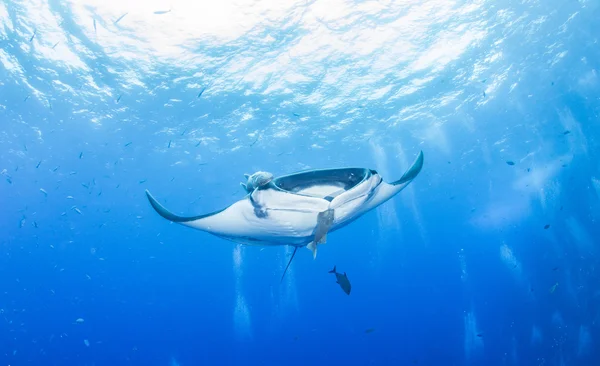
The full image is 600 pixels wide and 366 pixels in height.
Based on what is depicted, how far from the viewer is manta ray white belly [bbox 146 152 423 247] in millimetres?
3512

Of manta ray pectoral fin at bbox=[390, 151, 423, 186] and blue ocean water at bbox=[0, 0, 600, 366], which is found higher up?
blue ocean water at bbox=[0, 0, 600, 366]

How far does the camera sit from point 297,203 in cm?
357

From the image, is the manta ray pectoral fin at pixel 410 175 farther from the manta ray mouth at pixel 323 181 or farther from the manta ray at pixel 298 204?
the manta ray mouth at pixel 323 181

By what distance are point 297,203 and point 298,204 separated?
0.08 feet

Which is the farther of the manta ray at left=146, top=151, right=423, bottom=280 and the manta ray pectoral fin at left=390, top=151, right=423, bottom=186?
the manta ray pectoral fin at left=390, top=151, right=423, bottom=186

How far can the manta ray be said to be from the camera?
3.50 metres

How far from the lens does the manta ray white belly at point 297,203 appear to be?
3.51 meters

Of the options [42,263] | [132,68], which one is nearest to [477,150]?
[132,68]

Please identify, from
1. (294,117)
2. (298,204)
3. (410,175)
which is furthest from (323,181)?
(294,117)

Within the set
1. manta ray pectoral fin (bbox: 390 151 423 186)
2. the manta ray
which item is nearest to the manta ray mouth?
the manta ray

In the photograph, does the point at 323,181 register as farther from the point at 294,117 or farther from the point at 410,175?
the point at 294,117

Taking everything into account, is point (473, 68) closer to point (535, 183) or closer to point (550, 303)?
point (535, 183)

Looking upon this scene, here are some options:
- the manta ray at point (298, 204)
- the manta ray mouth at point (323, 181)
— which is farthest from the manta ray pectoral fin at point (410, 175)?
the manta ray mouth at point (323, 181)

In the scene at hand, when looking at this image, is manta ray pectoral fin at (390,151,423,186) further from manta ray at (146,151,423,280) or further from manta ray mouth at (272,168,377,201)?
manta ray mouth at (272,168,377,201)
